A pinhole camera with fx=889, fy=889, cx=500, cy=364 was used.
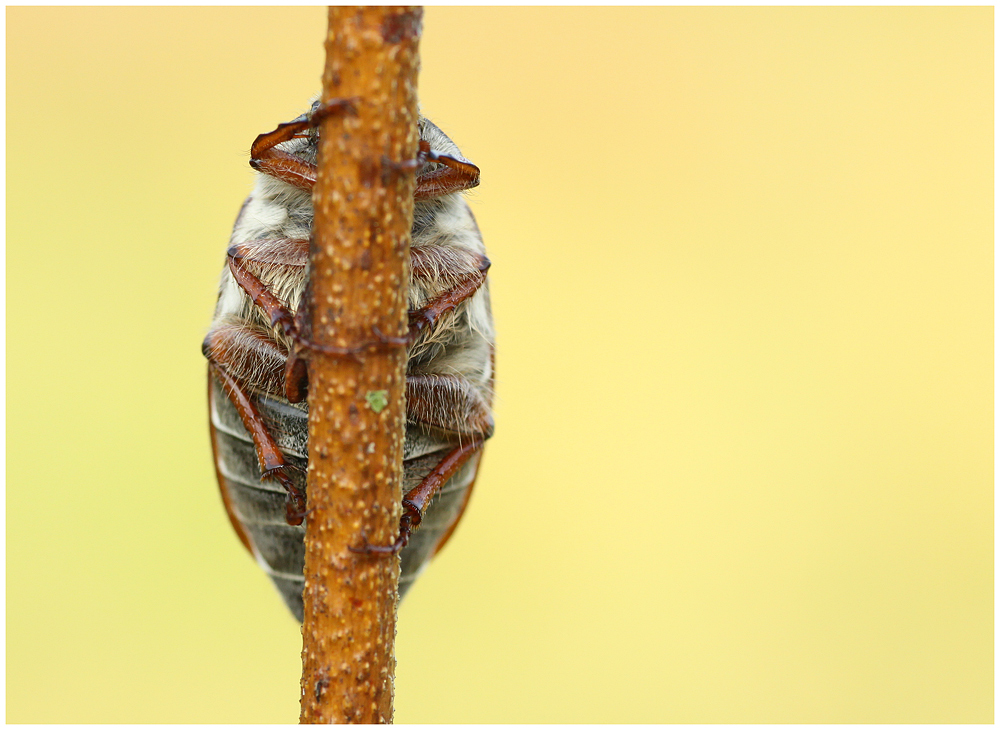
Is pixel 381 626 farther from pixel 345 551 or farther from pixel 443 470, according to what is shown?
pixel 443 470

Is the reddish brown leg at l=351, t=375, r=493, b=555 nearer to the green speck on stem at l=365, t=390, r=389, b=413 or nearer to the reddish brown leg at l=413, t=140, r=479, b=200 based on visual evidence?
the reddish brown leg at l=413, t=140, r=479, b=200

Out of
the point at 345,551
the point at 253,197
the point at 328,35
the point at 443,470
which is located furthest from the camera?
the point at 253,197

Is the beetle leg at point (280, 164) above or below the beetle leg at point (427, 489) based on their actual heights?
above

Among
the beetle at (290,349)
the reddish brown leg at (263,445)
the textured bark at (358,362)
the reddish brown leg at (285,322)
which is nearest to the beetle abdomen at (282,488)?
the beetle at (290,349)

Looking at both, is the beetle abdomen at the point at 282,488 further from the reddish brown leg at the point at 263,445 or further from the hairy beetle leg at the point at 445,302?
the hairy beetle leg at the point at 445,302

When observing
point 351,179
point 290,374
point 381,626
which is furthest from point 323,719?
point 351,179
